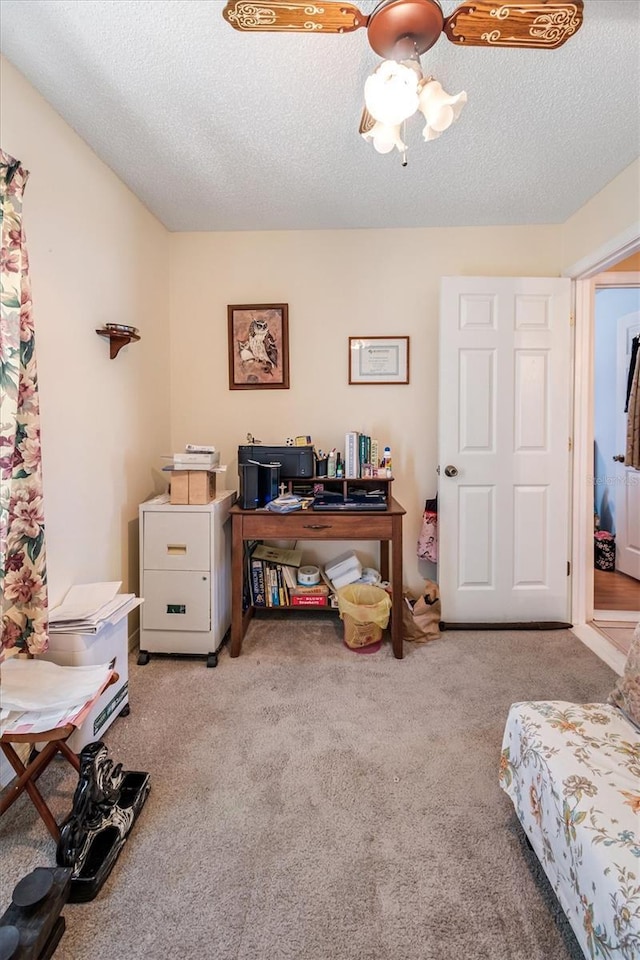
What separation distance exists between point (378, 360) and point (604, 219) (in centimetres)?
139

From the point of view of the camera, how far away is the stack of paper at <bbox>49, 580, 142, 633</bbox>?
1526mm

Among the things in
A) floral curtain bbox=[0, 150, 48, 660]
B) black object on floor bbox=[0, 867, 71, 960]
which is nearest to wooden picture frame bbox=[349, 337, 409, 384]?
floral curtain bbox=[0, 150, 48, 660]

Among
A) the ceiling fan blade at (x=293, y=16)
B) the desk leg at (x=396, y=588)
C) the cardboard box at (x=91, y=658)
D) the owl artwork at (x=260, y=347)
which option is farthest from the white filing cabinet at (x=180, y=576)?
the ceiling fan blade at (x=293, y=16)

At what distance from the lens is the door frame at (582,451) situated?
8.20 feet

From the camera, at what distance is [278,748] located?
1.54m

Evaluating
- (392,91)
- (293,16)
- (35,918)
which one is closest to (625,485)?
(392,91)

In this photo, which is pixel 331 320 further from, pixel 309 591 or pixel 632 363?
pixel 632 363

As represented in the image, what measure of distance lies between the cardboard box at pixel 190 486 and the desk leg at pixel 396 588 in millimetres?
1007

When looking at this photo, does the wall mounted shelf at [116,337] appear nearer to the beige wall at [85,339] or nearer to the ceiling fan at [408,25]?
the beige wall at [85,339]

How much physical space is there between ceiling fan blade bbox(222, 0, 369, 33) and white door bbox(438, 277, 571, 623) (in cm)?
158

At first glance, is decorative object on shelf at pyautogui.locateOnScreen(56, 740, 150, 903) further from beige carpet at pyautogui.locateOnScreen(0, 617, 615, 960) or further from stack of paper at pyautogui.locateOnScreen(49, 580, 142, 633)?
stack of paper at pyautogui.locateOnScreen(49, 580, 142, 633)

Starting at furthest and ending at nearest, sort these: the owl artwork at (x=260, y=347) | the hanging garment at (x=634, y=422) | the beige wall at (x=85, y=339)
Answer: the owl artwork at (x=260, y=347)
the hanging garment at (x=634, y=422)
the beige wall at (x=85, y=339)

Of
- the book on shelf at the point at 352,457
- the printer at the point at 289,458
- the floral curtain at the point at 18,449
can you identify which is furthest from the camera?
the book on shelf at the point at 352,457

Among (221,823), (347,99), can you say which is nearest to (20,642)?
(221,823)
